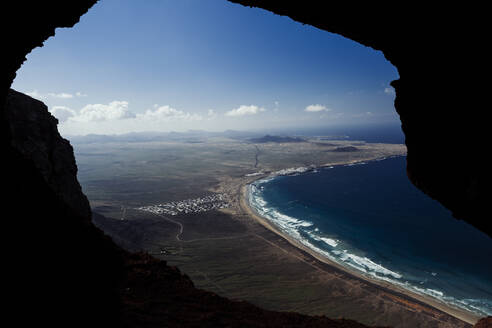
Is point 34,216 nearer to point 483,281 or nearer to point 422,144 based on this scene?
point 422,144

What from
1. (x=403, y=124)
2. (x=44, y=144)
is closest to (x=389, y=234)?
(x=403, y=124)

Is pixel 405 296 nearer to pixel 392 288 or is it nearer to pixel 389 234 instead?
pixel 392 288

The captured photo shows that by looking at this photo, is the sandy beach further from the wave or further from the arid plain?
the wave

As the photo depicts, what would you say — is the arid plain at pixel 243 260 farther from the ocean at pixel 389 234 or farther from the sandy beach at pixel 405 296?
the ocean at pixel 389 234

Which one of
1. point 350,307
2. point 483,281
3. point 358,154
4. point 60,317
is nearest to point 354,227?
point 483,281

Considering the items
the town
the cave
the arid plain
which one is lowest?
the arid plain

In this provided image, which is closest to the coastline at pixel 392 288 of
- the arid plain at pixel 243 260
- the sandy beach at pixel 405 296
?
the sandy beach at pixel 405 296

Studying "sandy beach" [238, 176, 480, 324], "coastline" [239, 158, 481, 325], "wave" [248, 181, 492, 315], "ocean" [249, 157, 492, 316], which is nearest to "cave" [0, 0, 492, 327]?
"sandy beach" [238, 176, 480, 324]

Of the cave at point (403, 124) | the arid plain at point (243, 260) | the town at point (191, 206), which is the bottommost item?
the arid plain at point (243, 260)
